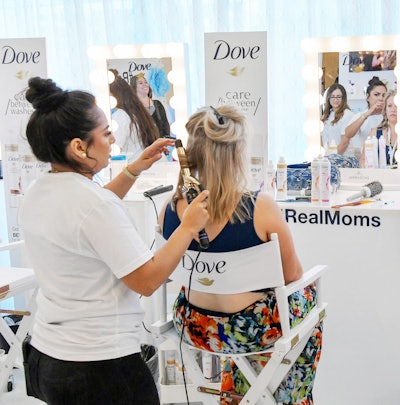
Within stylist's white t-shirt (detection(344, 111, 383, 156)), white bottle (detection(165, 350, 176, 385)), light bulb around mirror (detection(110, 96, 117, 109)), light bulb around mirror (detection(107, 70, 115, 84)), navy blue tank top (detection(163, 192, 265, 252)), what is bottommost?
white bottle (detection(165, 350, 176, 385))

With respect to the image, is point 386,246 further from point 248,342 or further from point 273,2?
point 273,2

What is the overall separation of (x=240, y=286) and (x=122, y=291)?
1.08 feet

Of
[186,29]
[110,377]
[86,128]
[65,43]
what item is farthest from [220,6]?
[110,377]

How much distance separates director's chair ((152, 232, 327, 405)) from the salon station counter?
0.33 m

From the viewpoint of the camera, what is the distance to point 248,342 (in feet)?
4.53

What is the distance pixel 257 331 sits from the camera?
54.2 inches

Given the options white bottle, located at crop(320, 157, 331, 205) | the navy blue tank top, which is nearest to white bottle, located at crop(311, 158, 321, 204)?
white bottle, located at crop(320, 157, 331, 205)

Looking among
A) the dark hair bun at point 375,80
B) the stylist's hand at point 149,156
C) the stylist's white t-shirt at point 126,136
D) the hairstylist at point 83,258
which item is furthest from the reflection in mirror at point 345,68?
the hairstylist at point 83,258

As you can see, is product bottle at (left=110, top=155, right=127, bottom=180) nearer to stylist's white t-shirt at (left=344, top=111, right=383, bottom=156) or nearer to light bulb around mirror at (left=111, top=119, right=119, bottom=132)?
light bulb around mirror at (left=111, top=119, right=119, bottom=132)

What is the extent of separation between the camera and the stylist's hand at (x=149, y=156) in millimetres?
1403

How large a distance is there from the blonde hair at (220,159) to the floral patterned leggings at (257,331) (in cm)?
22

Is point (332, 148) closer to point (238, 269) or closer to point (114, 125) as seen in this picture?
point (114, 125)

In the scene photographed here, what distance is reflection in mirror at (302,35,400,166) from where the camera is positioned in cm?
211

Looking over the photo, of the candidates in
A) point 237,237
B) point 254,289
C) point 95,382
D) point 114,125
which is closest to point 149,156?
point 237,237
